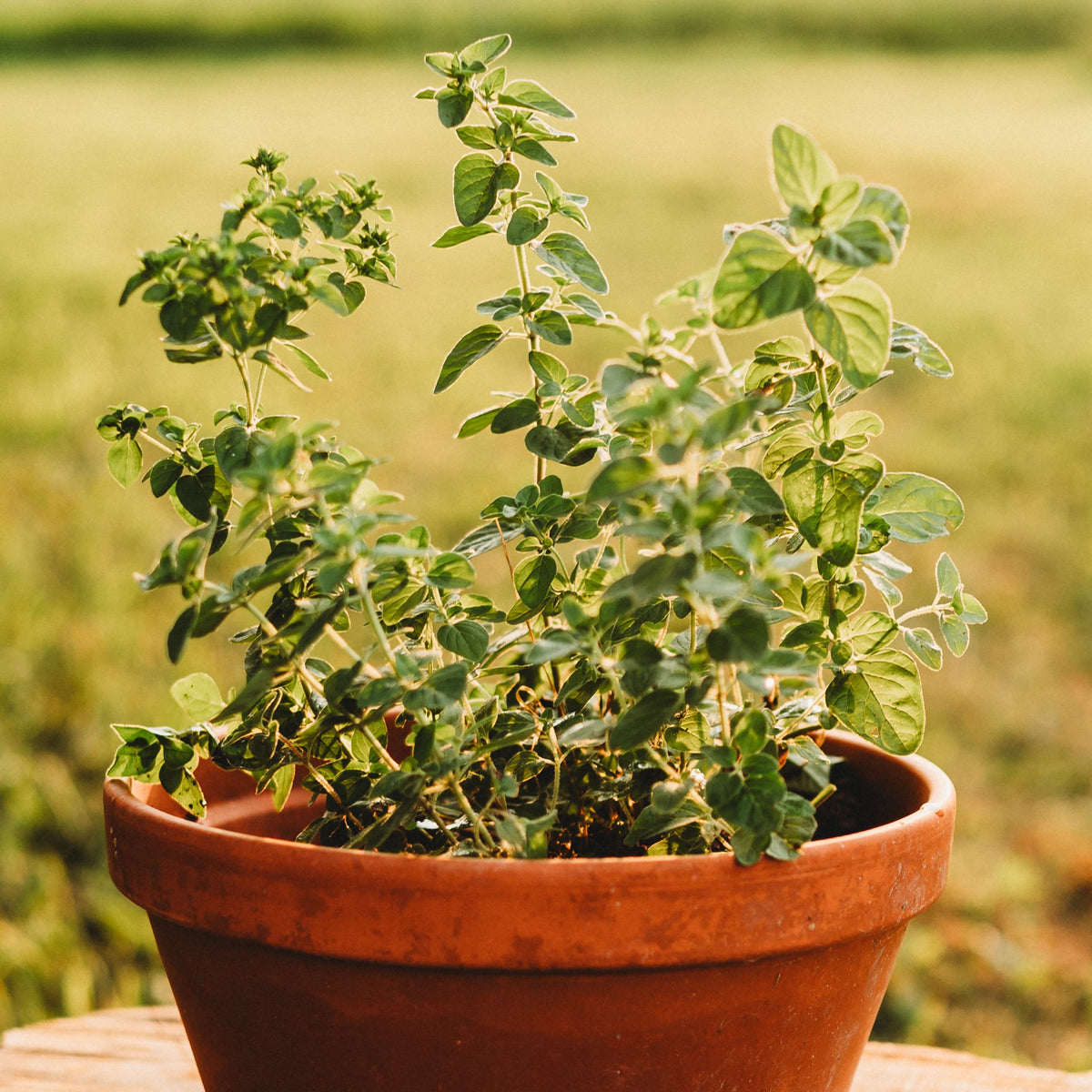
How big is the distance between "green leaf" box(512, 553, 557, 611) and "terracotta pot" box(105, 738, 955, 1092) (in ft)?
0.72

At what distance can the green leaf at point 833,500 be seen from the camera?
2.71ft

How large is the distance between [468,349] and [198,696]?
1.07 feet

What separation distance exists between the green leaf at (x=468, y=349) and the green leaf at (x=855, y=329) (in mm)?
256

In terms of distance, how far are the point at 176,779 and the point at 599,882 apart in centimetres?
34

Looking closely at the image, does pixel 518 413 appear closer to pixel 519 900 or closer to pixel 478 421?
pixel 478 421

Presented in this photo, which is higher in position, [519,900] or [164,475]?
[164,475]

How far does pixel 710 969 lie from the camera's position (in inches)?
30.0

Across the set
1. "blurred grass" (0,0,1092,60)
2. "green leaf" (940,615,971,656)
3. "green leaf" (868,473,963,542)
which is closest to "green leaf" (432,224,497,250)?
"green leaf" (868,473,963,542)

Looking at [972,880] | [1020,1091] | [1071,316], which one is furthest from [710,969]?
[1071,316]

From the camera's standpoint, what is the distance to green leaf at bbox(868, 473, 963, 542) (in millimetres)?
896

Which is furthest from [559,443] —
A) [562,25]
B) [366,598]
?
[562,25]

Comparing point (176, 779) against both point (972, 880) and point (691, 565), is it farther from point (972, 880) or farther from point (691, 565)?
point (972, 880)

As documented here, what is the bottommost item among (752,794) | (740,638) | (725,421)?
(752,794)

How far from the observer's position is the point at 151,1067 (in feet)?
4.01
